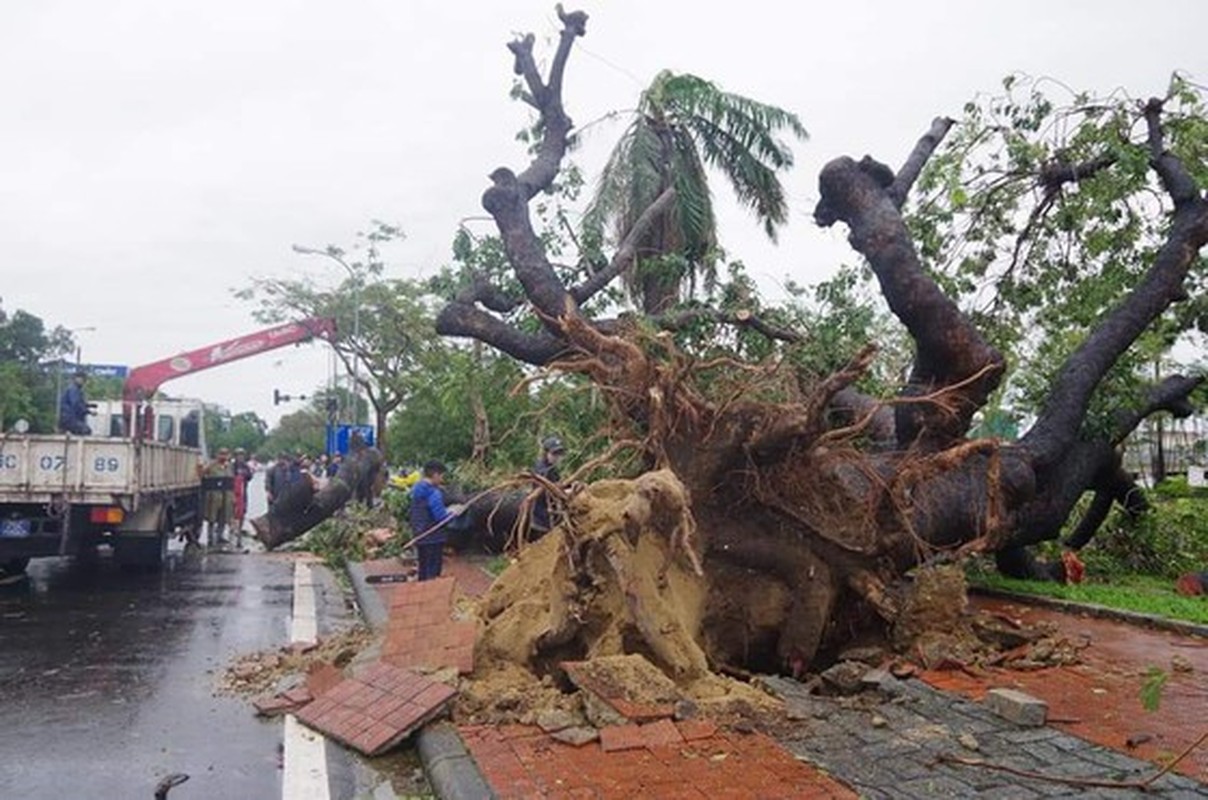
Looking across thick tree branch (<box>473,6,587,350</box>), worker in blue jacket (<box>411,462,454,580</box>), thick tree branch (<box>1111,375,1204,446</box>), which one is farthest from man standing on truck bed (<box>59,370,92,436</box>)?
thick tree branch (<box>1111,375,1204,446</box>)

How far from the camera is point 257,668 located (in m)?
8.14

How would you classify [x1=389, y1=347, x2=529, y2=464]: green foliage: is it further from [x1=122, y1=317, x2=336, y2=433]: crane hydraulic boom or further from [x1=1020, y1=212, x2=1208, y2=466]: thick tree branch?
[x1=1020, y1=212, x2=1208, y2=466]: thick tree branch

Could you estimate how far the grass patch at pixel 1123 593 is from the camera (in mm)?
9812

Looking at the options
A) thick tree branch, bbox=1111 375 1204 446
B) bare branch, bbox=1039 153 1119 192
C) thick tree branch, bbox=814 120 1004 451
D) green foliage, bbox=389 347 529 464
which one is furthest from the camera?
green foliage, bbox=389 347 529 464

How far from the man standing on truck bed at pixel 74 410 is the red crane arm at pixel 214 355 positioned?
4.38 m

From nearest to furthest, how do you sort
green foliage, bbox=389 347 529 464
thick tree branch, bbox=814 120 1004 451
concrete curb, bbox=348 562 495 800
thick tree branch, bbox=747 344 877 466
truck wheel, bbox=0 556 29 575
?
1. concrete curb, bbox=348 562 495 800
2. thick tree branch, bbox=747 344 877 466
3. thick tree branch, bbox=814 120 1004 451
4. truck wheel, bbox=0 556 29 575
5. green foliage, bbox=389 347 529 464

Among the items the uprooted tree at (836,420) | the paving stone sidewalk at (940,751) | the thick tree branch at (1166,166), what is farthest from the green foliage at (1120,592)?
the paving stone sidewalk at (940,751)

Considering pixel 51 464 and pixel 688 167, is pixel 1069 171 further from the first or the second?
pixel 51 464

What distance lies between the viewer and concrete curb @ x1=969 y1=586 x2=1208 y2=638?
29.5ft

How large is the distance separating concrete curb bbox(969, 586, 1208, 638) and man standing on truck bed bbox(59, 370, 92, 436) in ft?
42.4

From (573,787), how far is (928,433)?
5546 mm

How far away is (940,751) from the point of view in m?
5.46

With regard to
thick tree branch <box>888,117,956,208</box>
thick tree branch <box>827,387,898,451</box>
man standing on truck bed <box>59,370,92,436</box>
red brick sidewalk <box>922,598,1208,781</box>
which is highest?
thick tree branch <box>888,117,956,208</box>

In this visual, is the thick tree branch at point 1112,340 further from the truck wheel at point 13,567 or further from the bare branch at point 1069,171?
the truck wheel at point 13,567
